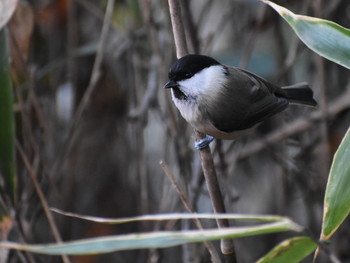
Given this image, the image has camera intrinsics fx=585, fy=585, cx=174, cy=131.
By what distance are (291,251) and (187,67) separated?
65cm

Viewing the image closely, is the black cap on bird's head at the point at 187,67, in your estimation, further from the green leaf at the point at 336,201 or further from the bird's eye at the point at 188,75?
the green leaf at the point at 336,201

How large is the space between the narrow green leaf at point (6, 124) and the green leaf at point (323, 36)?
0.72m

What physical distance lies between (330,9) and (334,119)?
0.47 metres

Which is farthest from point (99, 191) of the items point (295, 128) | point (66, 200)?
point (295, 128)

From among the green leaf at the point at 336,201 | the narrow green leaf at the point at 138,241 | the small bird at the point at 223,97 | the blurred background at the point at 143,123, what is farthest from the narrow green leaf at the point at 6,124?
the green leaf at the point at 336,201

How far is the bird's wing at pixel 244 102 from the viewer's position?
169 centimetres

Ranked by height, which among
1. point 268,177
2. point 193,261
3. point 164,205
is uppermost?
point 164,205

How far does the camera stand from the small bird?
1539mm

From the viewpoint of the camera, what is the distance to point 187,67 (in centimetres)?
146

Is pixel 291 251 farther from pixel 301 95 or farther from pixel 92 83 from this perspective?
pixel 92 83

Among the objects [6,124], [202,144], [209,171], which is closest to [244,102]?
[202,144]

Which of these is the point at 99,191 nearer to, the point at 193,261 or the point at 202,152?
the point at 193,261

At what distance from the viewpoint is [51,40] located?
2762 millimetres

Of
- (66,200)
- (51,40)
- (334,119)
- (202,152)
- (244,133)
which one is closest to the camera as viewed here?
(202,152)
